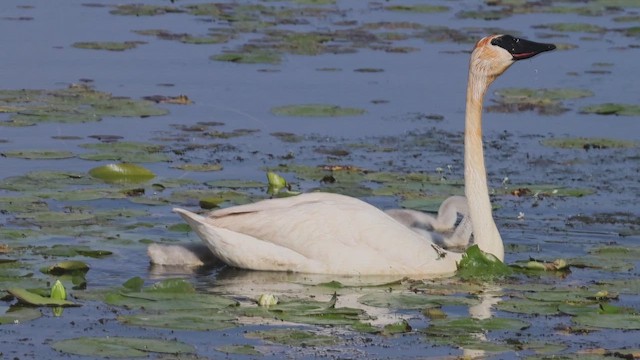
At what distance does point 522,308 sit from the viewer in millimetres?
9859

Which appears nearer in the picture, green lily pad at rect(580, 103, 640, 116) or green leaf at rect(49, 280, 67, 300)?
green leaf at rect(49, 280, 67, 300)

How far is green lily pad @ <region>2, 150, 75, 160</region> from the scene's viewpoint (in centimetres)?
1366

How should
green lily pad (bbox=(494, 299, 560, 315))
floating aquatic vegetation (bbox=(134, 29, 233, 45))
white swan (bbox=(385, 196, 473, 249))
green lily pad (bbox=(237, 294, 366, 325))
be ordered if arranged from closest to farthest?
green lily pad (bbox=(237, 294, 366, 325)) < green lily pad (bbox=(494, 299, 560, 315)) < white swan (bbox=(385, 196, 473, 249)) < floating aquatic vegetation (bbox=(134, 29, 233, 45))

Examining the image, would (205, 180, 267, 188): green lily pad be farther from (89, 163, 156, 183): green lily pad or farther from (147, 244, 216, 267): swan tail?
(147, 244, 216, 267): swan tail

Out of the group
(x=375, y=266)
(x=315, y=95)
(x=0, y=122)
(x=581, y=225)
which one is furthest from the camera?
(x=315, y=95)

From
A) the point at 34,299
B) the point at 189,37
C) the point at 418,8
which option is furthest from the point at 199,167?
the point at 418,8

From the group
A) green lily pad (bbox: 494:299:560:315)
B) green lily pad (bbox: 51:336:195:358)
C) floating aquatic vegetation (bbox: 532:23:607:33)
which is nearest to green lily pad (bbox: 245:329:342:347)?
green lily pad (bbox: 51:336:195:358)

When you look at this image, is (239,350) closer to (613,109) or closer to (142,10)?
(613,109)

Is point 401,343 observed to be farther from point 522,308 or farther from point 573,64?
point 573,64

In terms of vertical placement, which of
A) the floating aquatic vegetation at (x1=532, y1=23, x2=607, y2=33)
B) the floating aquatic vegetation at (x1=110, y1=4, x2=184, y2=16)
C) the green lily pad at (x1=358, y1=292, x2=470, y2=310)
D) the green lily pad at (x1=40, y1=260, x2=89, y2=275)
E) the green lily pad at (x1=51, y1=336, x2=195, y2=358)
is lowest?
the green lily pad at (x1=40, y1=260, x2=89, y2=275)

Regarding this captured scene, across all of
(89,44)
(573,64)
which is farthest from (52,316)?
(573,64)

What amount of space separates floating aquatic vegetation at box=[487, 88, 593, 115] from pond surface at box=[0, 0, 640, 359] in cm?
3

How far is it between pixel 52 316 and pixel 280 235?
2044 millimetres

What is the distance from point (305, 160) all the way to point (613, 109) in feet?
13.4
